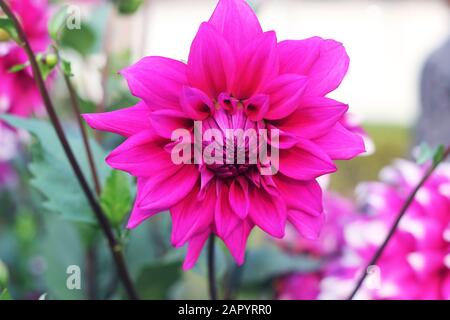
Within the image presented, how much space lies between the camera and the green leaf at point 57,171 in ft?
1.44

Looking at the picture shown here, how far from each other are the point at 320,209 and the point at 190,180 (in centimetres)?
7

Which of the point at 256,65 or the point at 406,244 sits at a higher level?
the point at 256,65

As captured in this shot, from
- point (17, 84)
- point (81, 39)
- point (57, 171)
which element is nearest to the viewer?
point (57, 171)

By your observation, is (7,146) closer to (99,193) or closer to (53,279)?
(53,279)

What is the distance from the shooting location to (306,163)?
1.10 feet

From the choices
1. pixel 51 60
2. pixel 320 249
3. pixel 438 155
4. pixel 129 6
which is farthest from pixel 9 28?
pixel 320 249

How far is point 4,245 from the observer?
803mm

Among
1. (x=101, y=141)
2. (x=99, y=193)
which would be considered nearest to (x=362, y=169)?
(x=101, y=141)

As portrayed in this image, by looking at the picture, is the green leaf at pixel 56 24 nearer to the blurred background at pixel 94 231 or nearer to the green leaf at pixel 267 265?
the blurred background at pixel 94 231

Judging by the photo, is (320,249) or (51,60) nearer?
(51,60)

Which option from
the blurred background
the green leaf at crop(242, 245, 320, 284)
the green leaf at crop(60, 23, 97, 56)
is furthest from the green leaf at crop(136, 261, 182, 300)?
the green leaf at crop(60, 23, 97, 56)

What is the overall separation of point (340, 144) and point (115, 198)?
0.14 m

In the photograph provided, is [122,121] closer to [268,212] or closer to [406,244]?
[268,212]

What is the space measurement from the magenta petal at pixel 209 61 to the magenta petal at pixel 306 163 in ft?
0.15
